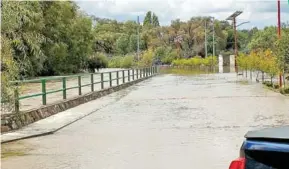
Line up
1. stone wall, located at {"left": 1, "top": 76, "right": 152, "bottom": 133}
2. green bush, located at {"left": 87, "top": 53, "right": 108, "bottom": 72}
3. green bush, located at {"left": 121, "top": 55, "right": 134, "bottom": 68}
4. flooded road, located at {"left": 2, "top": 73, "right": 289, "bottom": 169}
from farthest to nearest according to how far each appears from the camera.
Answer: green bush, located at {"left": 121, "top": 55, "right": 134, "bottom": 68}
green bush, located at {"left": 87, "top": 53, "right": 108, "bottom": 72}
stone wall, located at {"left": 1, "top": 76, "right": 152, "bottom": 133}
flooded road, located at {"left": 2, "top": 73, "right": 289, "bottom": 169}

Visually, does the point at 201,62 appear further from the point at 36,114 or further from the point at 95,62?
the point at 36,114

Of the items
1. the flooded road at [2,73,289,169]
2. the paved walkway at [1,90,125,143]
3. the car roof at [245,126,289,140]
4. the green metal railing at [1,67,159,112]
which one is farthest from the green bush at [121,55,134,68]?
the car roof at [245,126,289,140]

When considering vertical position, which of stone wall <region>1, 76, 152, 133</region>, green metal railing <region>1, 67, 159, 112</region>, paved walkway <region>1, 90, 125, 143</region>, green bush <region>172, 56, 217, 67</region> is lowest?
paved walkway <region>1, 90, 125, 143</region>

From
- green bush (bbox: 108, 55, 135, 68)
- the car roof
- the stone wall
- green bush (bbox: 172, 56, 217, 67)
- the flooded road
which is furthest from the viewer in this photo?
green bush (bbox: 108, 55, 135, 68)

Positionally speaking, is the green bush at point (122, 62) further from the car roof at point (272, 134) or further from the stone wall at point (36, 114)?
the car roof at point (272, 134)

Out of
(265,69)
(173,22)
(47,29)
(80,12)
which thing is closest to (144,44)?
(173,22)

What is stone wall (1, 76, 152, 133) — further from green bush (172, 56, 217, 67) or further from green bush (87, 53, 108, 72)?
green bush (172, 56, 217, 67)

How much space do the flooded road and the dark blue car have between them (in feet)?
17.3

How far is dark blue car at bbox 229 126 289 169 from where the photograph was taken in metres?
2.99

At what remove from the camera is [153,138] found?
1152cm

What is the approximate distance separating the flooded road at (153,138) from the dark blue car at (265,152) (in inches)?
208

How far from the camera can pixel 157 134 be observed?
12.1 metres

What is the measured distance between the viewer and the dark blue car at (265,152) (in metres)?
2.99

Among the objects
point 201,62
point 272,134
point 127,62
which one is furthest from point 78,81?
point 127,62
